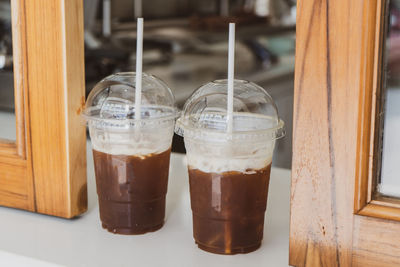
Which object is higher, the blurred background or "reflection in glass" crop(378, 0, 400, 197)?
"reflection in glass" crop(378, 0, 400, 197)

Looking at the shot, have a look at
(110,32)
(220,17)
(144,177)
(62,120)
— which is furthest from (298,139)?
(220,17)

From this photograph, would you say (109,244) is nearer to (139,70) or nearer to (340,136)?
(139,70)

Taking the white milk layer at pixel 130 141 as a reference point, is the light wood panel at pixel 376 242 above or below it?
below

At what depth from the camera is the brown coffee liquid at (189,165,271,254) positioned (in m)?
0.83

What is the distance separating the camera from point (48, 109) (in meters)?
0.98

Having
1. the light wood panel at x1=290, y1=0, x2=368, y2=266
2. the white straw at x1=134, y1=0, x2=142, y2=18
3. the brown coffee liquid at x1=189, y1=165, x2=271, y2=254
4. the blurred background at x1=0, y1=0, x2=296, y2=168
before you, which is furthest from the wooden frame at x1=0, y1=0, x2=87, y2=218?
the white straw at x1=134, y1=0, x2=142, y2=18

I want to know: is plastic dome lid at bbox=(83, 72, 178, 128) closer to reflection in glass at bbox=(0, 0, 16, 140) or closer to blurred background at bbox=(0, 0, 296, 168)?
reflection in glass at bbox=(0, 0, 16, 140)

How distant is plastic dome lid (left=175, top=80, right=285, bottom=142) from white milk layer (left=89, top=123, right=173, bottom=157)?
0.05 metres

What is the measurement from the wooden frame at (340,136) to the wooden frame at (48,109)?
41cm

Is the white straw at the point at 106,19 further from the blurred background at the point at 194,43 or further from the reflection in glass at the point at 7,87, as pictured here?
the reflection in glass at the point at 7,87

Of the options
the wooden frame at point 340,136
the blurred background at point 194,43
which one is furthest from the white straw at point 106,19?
the wooden frame at point 340,136

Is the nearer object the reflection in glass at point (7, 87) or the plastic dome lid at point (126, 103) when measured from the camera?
the plastic dome lid at point (126, 103)

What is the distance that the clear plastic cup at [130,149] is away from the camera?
90cm

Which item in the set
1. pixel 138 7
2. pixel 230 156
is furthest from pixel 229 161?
pixel 138 7
